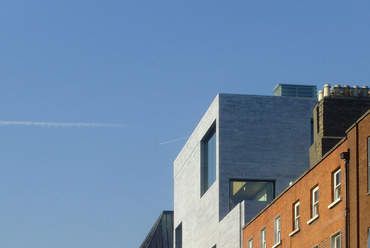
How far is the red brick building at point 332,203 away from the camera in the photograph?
38.0 metres

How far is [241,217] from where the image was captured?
5491 cm

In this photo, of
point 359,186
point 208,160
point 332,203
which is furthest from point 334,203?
point 208,160

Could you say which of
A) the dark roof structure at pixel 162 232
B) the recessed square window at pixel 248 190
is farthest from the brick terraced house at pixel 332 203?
the dark roof structure at pixel 162 232

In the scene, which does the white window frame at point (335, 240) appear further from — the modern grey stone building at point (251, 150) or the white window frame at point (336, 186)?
the modern grey stone building at point (251, 150)

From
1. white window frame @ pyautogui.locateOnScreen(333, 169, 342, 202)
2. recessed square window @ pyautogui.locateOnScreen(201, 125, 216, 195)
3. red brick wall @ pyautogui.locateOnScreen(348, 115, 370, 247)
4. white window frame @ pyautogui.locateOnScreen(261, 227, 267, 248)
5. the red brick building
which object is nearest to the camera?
red brick wall @ pyautogui.locateOnScreen(348, 115, 370, 247)

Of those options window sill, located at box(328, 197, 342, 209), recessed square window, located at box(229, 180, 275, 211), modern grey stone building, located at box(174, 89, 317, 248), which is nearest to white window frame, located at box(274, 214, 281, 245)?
window sill, located at box(328, 197, 342, 209)

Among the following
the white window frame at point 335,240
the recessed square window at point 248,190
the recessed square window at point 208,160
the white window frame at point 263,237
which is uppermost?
the recessed square window at point 208,160

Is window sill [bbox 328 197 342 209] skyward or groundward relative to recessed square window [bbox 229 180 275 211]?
groundward

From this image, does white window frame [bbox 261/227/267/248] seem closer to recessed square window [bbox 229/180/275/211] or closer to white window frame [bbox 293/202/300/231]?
white window frame [bbox 293/202/300/231]

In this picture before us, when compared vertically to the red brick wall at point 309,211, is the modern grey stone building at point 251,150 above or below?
above

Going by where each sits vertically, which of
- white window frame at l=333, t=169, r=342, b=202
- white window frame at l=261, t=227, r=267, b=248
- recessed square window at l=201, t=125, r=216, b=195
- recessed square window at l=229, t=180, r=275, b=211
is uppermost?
recessed square window at l=201, t=125, r=216, b=195

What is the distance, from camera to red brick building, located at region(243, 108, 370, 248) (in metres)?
38.0

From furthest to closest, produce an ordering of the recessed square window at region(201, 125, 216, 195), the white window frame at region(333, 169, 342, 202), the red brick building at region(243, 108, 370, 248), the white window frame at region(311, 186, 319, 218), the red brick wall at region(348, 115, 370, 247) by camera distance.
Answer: the recessed square window at region(201, 125, 216, 195) < the white window frame at region(311, 186, 319, 218) < the white window frame at region(333, 169, 342, 202) < the red brick building at region(243, 108, 370, 248) < the red brick wall at region(348, 115, 370, 247)

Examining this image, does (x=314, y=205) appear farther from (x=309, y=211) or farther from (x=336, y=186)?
(x=336, y=186)
